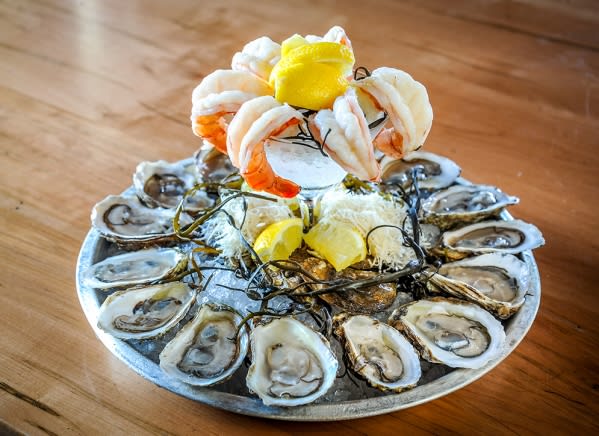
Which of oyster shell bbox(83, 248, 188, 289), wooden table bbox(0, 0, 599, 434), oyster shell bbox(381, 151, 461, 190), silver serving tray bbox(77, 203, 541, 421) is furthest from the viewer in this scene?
oyster shell bbox(381, 151, 461, 190)

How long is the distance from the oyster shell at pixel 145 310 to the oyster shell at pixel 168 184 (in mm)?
235

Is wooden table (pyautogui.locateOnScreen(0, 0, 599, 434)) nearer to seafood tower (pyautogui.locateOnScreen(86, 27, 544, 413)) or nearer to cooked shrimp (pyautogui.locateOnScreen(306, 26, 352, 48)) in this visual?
seafood tower (pyautogui.locateOnScreen(86, 27, 544, 413))

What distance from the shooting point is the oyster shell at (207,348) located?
3.24 ft

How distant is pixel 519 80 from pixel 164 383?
1499mm

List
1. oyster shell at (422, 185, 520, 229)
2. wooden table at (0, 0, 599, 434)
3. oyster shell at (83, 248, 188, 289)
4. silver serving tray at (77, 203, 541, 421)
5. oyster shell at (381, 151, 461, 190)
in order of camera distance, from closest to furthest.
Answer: silver serving tray at (77, 203, 541, 421), wooden table at (0, 0, 599, 434), oyster shell at (83, 248, 188, 289), oyster shell at (422, 185, 520, 229), oyster shell at (381, 151, 461, 190)

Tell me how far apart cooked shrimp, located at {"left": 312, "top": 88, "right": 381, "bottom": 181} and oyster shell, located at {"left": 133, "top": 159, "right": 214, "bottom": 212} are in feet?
1.39

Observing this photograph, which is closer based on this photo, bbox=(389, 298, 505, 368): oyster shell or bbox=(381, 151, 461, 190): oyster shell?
bbox=(389, 298, 505, 368): oyster shell

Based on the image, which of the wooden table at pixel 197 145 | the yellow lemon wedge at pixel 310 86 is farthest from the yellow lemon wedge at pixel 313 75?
the wooden table at pixel 197 145

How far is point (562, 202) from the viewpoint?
1553 millimetres

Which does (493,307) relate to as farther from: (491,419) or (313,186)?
(313,186)

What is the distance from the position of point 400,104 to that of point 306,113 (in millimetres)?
145

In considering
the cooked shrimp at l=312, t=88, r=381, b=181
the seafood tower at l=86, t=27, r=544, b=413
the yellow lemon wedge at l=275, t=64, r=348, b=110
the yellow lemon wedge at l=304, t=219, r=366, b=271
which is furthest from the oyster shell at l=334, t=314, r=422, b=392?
the yellow lemon wedge at l=275, t=64, r=348, b=110

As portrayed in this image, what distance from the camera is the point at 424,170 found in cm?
145

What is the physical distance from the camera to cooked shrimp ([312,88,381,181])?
99cm
